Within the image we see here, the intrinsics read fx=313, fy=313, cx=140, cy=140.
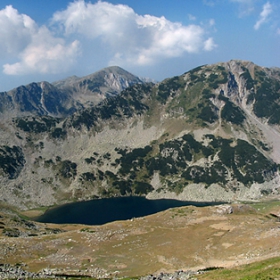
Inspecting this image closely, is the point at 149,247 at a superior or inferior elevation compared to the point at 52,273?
inferior

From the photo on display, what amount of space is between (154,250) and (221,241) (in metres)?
17.0

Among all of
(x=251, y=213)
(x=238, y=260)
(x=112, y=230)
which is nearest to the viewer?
(x=238, y=260)

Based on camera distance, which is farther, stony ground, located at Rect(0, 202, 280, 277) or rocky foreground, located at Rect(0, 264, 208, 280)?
stony ground, located at Rect(0, 202, 280, 277)

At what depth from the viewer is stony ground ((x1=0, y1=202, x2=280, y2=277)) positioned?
62500mm

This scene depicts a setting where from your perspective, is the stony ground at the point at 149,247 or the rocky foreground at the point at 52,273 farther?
the stony ground at the point at 149,247

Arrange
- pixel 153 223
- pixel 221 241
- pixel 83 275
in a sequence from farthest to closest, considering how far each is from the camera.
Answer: pixel 153 223 → pixel 221 241 → pixel 83 275

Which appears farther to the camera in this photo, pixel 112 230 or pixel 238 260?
pixel 112 230

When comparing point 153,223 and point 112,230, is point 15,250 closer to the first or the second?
point 112,230

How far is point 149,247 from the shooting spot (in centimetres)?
7325

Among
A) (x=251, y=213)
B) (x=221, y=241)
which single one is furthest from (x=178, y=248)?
(x=251, y=213)

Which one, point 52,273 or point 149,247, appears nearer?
point 52,273

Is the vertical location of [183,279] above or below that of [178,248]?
above

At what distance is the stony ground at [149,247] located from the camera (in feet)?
205

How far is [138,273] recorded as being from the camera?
5919 cm
